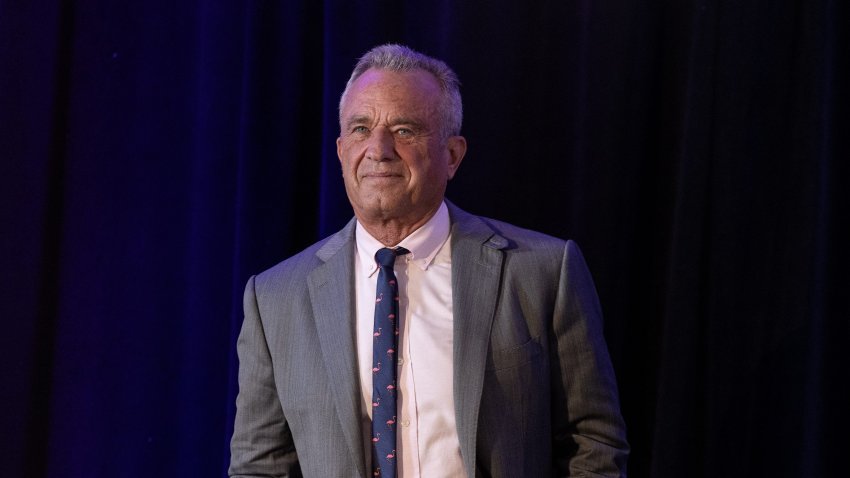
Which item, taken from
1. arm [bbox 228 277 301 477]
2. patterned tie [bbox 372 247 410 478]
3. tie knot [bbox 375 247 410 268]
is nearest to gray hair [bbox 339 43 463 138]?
tie knot [bbox 375 247 410 268]

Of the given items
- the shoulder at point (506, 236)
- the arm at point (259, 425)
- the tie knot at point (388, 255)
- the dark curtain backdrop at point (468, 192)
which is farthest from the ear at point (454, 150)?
Result: the arm at point (259, 425)

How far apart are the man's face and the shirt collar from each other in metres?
0.03

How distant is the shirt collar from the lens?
208 cm

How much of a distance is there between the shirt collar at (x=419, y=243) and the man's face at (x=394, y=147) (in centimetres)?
3

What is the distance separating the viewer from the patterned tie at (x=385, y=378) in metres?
1.90

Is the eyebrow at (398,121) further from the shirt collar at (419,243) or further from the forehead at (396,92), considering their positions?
the shirt collar at (419,243)

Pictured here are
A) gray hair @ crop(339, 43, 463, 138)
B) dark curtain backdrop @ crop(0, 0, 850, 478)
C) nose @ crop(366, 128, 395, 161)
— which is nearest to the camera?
nose @ crop(366, 128, 395, 161)

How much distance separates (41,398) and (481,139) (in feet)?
5.31

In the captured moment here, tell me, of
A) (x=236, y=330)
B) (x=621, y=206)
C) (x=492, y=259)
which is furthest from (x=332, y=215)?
(x=621, y=206)

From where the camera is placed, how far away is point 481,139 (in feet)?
8.34

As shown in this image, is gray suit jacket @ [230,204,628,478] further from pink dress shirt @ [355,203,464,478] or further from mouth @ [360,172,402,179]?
mouth @ [360,172,402,179]

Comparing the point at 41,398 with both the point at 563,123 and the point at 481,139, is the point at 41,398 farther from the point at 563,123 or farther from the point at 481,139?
the point at 563,123

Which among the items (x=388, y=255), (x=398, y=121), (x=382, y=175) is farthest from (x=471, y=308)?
(x=398, y=121)

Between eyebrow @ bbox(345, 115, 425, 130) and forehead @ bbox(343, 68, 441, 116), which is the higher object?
forehead @ bbox(343, 68, 441, 116)
